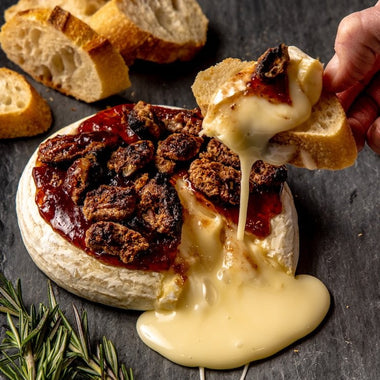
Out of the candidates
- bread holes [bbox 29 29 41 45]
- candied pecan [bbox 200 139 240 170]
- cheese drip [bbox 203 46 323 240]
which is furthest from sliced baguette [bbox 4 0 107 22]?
cheese drip [bbox 203 46 323 240]

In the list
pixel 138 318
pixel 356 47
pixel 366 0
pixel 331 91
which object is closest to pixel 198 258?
pixel 138 318

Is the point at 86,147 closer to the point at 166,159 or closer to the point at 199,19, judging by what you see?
the point at 166,159

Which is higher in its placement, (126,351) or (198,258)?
(198,258)

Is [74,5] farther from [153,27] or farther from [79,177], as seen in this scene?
[79,177]

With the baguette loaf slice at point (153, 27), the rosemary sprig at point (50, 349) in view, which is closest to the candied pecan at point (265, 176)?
the rosemary sprig at point (50, 349)

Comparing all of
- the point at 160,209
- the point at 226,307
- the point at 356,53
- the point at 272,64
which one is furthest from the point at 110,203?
the point at 356,53

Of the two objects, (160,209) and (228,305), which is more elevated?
(160,209)

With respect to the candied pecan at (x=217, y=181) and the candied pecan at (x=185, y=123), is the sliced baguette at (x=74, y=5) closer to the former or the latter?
the candied pecan at (x=185, y=123)
